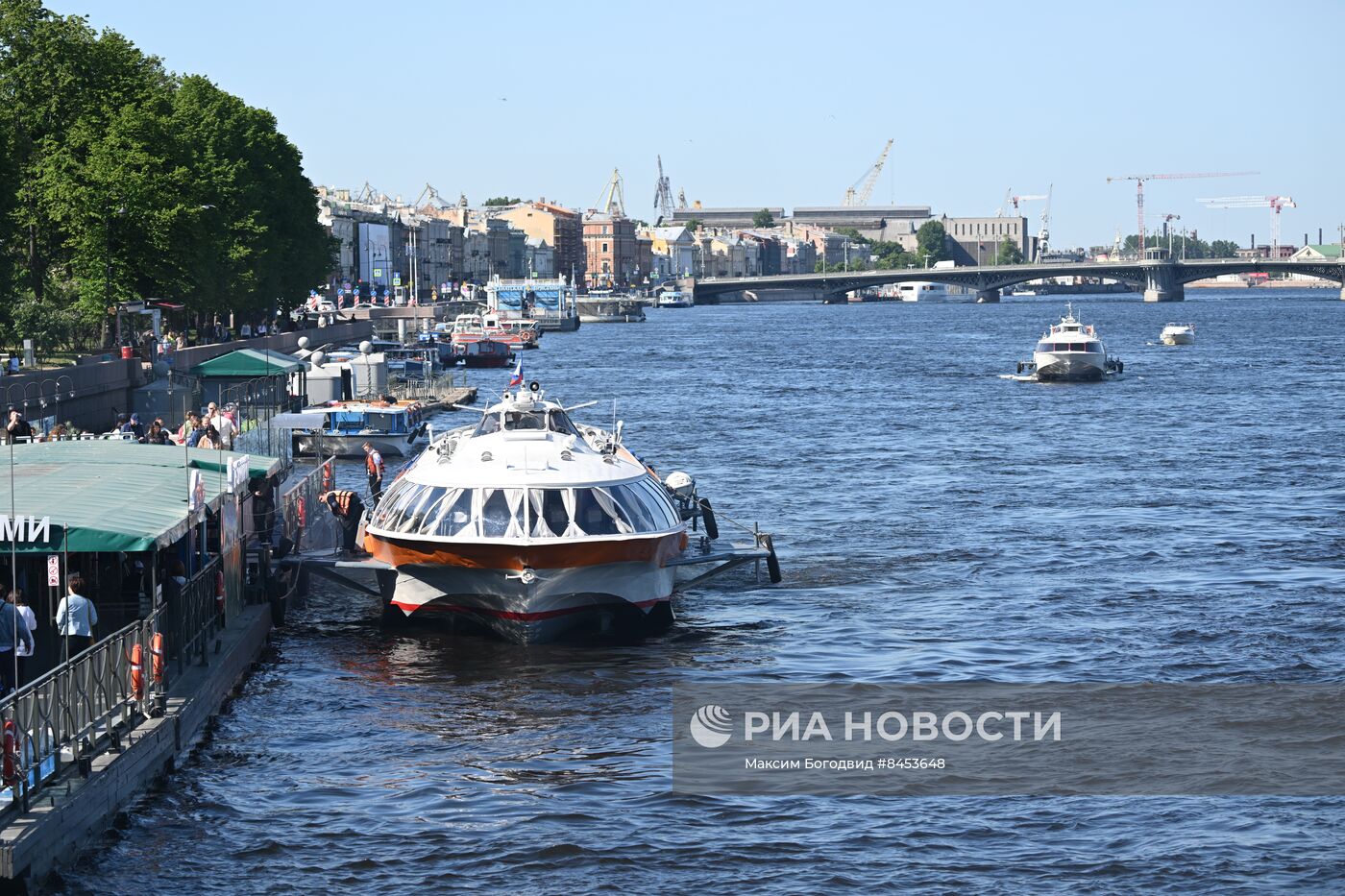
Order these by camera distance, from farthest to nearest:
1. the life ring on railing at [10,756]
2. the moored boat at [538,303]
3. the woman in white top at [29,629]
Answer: the moored boat at [538,303]
the woman in white top at [29,629]
the life ring on railing at [10,756]

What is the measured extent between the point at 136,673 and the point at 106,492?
428 centimetres

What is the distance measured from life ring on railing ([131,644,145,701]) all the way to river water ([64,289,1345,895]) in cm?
116

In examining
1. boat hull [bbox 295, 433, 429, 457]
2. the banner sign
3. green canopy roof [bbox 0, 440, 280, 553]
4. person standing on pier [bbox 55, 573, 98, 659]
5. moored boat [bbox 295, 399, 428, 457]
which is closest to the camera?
person standing on pier [bbox 55, 573, 98, 659]

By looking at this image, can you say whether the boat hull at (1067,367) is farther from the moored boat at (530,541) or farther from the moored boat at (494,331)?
the moored boat at (530,541)

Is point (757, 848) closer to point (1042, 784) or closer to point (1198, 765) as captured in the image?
point (1042, 784)

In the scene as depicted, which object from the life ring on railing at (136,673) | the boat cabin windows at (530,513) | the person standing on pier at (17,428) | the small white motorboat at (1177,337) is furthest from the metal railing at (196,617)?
the small white motorboat at (1177,337)

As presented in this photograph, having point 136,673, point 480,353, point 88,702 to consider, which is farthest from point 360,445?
point 480,353

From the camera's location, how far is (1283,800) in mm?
21594

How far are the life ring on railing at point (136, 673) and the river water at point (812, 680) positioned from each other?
45.8 inches

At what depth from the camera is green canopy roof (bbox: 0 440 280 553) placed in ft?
69.9

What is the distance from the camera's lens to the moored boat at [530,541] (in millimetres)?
27750

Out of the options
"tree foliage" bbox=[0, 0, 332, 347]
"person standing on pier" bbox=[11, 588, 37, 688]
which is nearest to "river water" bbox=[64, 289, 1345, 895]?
"person standing on pier" bbox=[11, 588, 37, 688]

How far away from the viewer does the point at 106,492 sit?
2433 cm

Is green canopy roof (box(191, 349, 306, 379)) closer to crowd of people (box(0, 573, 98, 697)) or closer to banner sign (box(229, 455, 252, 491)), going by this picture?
banner sign (box(229, 455, 252, 491))
